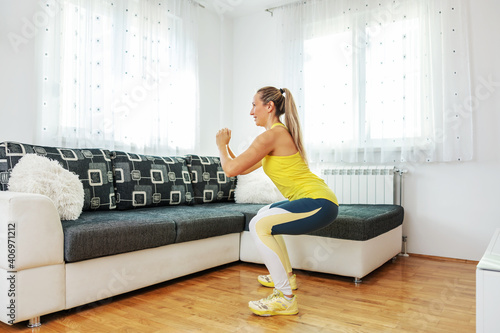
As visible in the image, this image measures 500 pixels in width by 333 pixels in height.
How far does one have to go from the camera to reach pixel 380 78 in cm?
360

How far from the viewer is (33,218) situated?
1.75 m

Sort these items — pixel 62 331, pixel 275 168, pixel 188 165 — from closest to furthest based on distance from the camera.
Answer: pixel 62 331, pixel 275 168, pixel 188 165

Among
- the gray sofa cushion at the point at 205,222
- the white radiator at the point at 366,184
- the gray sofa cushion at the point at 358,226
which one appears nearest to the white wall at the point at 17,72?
the gray sofa cushion at the point at 205,222

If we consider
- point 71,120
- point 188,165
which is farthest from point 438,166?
point 71,120

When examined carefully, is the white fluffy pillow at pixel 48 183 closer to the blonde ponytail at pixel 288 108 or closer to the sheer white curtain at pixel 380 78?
the blonde ponytail at pixel 288 108

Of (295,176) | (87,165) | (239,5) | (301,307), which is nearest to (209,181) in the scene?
(87,165)

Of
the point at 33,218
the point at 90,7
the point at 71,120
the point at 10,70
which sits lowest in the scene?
the point at 33,218

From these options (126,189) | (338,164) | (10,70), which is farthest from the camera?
(338,164)

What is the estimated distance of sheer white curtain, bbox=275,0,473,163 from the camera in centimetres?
329

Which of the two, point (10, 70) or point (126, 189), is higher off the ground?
point (10, 70)

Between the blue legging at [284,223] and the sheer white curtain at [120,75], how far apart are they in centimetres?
180

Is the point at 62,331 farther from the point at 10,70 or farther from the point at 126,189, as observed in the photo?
the point at 10,70

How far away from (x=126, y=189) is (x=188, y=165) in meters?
0.77

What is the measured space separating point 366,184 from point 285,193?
65.3 inches
